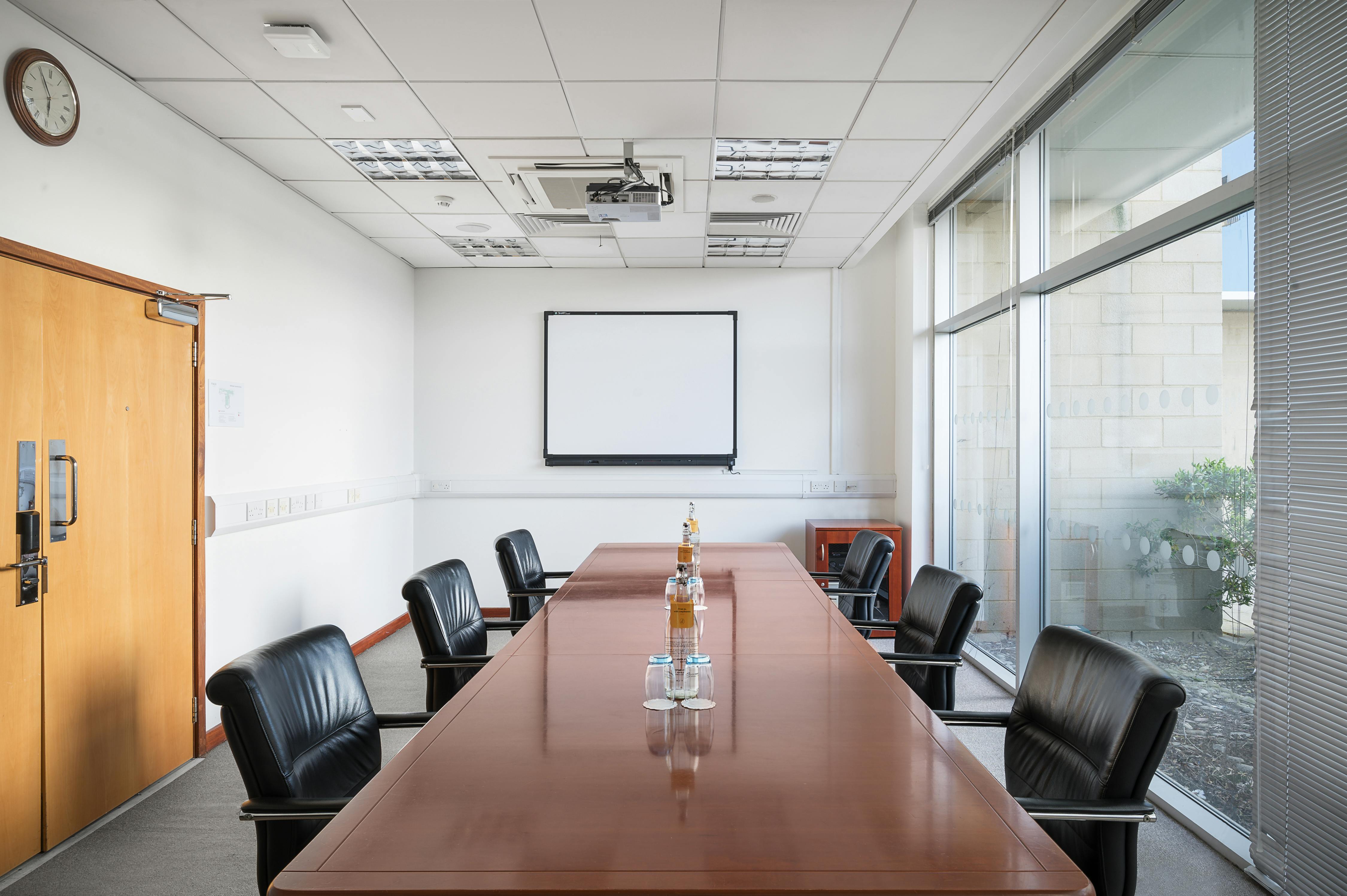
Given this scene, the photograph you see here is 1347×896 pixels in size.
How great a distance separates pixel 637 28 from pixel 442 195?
2243 millimetres

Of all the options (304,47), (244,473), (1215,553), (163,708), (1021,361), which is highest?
(304,47)

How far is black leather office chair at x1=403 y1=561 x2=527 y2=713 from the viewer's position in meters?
2.66

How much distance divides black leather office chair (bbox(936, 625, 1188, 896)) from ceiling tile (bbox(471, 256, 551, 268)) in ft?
16.8

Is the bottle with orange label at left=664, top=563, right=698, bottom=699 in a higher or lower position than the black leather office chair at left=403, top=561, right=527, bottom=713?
higher

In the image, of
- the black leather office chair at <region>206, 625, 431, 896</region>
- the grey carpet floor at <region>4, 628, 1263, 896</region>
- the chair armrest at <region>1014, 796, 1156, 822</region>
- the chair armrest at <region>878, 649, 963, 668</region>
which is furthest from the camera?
the chair armrest at <region>878, 649, 963, 668</region>

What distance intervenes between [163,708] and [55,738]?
0.61 meters

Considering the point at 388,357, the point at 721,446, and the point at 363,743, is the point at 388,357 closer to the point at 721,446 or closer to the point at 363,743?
the point at 721,446

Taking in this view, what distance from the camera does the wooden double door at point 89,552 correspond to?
260cm

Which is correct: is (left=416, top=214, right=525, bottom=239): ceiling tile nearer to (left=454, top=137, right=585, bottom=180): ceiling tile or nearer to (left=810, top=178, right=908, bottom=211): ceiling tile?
(left=454, top=137, right=585, bottom=180): ceiling tile

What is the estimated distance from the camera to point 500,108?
3412 mm

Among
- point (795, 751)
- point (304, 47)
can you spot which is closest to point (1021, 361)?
point (795, 751)

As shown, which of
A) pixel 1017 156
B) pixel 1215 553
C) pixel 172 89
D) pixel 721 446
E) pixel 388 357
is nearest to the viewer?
pixel 1215 553

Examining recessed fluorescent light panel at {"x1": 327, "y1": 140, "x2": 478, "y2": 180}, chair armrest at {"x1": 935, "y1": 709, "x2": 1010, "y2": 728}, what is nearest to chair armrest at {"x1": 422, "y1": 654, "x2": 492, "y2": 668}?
chair armrest at {"x1": 935, "y1": 709, "x2": 1010, "y2": 728}

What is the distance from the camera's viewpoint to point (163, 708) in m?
3.34
